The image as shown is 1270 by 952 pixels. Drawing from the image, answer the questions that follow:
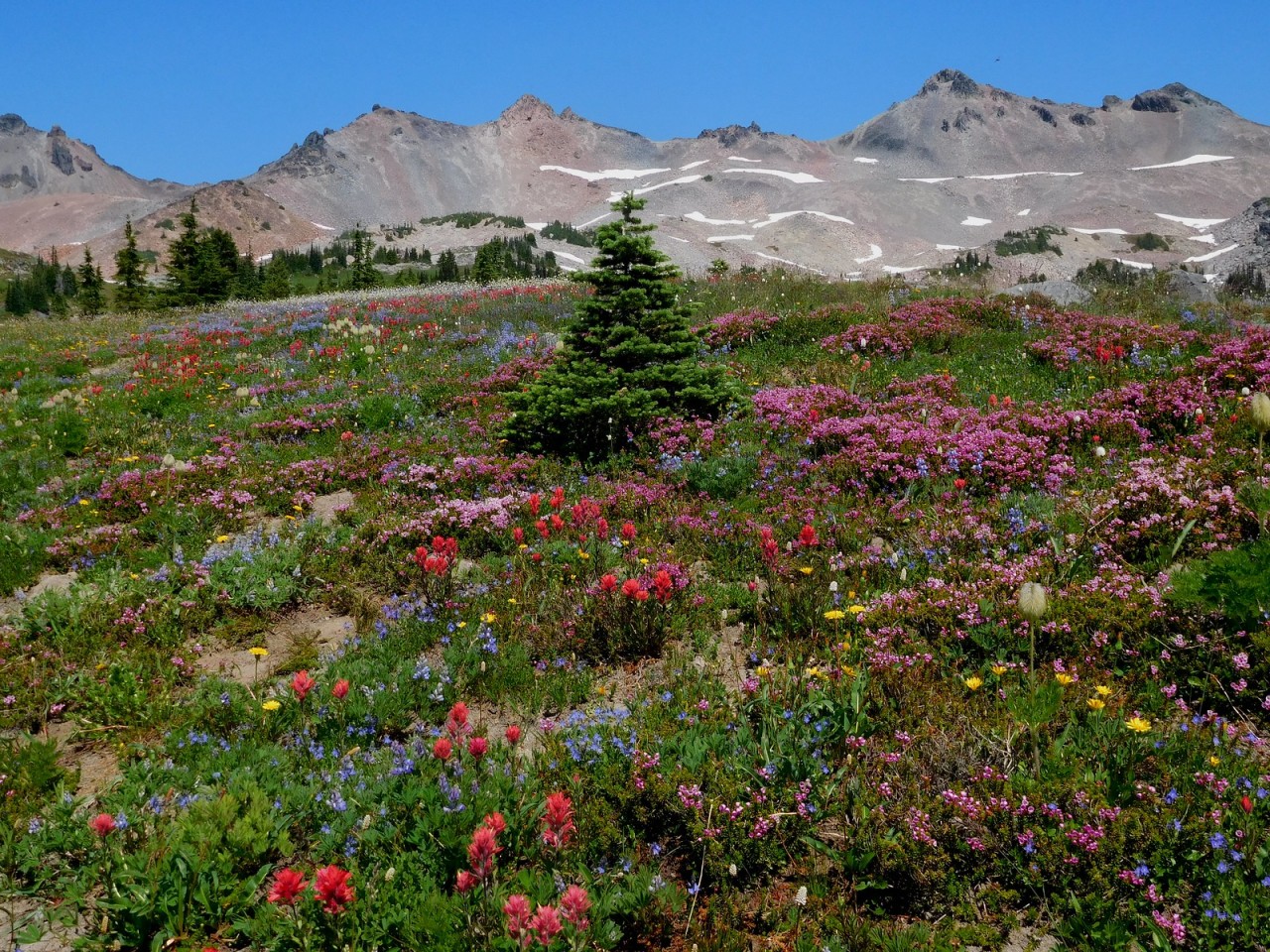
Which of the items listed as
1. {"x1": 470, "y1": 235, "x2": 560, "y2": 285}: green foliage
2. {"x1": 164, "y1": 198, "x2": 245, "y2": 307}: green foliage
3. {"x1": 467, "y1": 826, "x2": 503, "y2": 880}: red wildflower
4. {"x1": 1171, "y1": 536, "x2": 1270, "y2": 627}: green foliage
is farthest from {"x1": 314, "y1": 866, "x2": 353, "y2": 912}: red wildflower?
{"x1": 164, "y1": 198, "x2": 245, "y2": 307}: green foliage

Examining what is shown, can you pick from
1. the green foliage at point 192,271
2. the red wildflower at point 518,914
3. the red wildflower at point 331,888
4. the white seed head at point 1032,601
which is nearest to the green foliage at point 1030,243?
the green foliage at point 192,271

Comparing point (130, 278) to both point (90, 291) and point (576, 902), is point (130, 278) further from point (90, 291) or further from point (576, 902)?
point (576, 902)

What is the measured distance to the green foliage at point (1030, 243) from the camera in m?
168

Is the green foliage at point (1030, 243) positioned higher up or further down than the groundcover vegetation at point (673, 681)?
higher up

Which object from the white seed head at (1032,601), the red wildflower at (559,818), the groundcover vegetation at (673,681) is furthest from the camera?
the white seed head at (1032,601)

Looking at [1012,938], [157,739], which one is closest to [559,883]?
[1012,938]

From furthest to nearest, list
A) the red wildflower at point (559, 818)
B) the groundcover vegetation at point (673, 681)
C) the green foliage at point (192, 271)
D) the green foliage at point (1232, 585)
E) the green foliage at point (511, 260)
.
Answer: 1. the green foliage at point (511, 260)
2. the green foliage at point (192, 271)
3. the green foliage at point (1232, 585)
4. the groundcover vegetation at point (673, 681)
5. the red wildflower at point (559, 818)

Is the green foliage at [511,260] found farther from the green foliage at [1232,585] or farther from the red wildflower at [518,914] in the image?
the red wildflower at [518,914]

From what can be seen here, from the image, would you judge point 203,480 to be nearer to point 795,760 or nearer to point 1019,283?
point 795,760

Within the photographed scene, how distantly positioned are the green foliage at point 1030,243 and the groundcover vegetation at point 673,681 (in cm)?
18078

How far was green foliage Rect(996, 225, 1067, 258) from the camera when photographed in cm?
16750

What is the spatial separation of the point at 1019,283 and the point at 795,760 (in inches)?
815

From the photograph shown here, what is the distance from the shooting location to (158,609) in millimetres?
5746

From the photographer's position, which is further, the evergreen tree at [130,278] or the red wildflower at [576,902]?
the evergreen tree at [130,278]
